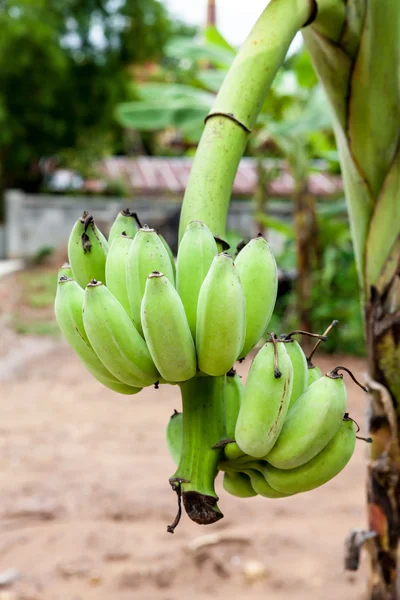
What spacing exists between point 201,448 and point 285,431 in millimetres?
85

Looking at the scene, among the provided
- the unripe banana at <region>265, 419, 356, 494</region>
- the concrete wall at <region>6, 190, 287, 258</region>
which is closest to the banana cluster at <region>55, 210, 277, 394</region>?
the unripe banana at <region>265, 419, 356, 494</region>

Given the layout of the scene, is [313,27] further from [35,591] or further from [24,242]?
[24,242]

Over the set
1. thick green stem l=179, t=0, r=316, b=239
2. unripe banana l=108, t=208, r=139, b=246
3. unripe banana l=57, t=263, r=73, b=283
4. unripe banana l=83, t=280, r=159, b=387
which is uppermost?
thick green stem l=179, t=0, r=316, b=239

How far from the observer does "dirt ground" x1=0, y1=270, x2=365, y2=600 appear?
5.51 feet

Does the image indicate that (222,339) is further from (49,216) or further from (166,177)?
(166,177)

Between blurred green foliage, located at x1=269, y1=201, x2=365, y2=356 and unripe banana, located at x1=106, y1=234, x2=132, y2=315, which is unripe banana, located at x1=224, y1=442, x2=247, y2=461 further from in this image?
blurred green foliage, located at x1=269, y1=201, x2=365, y2=356

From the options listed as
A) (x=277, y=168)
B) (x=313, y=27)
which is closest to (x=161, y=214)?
(x=277, y=168)

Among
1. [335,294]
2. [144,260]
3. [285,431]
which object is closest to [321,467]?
[285,431]

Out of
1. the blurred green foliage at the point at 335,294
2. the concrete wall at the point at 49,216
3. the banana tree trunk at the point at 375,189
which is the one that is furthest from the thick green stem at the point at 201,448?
the concrete wall at the point at 49,216

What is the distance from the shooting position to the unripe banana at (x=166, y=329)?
1.75 feet

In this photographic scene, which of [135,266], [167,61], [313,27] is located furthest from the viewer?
[167,61]

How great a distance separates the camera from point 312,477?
61cm

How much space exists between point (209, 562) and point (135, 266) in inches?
57.1

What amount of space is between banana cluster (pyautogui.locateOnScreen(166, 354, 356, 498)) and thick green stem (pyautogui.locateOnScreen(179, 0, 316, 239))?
0.48 ft
